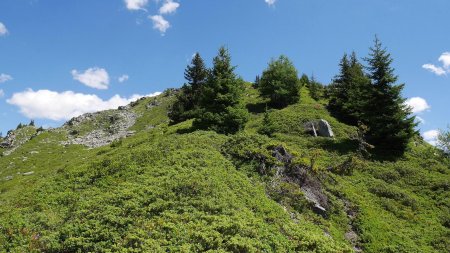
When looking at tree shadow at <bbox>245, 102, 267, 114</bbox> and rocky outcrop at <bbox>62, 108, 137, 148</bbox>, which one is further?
rocky outcrop at <bbox>62, 108, 137, 148</bbox>

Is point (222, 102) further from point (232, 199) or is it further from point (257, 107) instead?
point (257, 107)

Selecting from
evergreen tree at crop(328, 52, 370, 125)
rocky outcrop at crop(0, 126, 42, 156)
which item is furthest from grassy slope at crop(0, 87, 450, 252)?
rocky outcrop at crop(0, 126, 42, 156)

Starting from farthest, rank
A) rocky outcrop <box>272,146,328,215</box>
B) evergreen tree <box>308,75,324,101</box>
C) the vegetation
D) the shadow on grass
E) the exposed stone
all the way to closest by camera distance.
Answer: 1. the exposed stone
2. evergreen tree <box>308,75,324,101</box>
3. the shadow on grass
4. rocky outcrop <box>272,146,328,215</box>
5. the vegetation

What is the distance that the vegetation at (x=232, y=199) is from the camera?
1530cm

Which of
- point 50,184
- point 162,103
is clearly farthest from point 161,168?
point 162,103

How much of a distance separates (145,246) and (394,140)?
32267mm

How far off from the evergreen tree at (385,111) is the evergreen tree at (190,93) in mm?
26835

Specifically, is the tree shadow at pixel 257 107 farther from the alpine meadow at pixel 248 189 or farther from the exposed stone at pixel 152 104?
the exposed stone at pixel 152 104

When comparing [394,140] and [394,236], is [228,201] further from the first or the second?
[394,140]

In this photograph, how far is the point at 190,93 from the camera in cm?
5956

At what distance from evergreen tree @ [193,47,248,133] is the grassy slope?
4149mm

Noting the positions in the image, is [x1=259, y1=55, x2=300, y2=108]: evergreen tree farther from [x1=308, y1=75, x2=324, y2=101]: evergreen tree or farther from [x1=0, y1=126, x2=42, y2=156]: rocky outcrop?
[x1=0, y1=126, x2=42, y2=156]: rocky outcrop

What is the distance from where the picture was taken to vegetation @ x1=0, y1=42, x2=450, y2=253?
1530cm

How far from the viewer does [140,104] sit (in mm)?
84250
